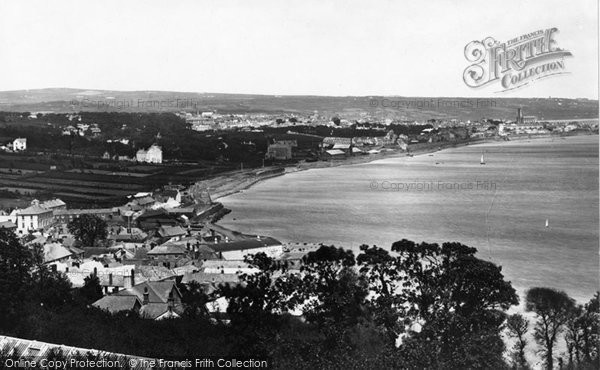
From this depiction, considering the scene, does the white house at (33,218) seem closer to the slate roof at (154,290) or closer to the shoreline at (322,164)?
the slate roof at (154,290)

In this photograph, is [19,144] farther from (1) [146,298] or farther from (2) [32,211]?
(1) [146,298]

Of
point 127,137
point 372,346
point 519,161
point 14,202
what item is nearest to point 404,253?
point 372,346

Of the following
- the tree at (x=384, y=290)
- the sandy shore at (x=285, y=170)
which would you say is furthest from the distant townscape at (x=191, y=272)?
the sandy shore at (x=285, y=170)

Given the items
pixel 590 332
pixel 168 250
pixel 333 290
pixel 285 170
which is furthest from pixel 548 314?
pixel 285 170

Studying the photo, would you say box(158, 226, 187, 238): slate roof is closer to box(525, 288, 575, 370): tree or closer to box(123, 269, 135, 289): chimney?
box(123, 269, 135, 289): chimney

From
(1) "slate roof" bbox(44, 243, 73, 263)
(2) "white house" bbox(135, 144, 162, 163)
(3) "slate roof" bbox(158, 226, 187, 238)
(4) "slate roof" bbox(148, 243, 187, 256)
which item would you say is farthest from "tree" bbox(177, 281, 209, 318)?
(2) "white house" bbox(135, 144, 162, 163)

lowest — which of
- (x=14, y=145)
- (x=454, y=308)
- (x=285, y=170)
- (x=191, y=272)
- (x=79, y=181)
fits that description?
(x=285, y=170)
